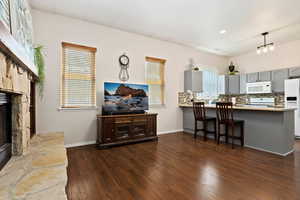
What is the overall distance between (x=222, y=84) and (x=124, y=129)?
470 centimetres

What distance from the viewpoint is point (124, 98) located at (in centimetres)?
362

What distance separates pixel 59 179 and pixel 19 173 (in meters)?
0.43

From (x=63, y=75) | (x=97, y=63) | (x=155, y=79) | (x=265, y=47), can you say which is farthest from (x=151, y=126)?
(x=265, y=47)

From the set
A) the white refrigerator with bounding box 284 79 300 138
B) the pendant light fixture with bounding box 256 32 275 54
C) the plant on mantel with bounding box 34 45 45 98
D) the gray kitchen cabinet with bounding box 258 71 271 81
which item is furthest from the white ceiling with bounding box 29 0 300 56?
the white refrigerator with bounding box 284 79 300 138

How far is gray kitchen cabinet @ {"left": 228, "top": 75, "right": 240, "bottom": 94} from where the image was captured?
19.3 feet

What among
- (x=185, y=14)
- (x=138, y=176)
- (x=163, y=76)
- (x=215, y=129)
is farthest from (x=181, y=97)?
(x=138, y=176)

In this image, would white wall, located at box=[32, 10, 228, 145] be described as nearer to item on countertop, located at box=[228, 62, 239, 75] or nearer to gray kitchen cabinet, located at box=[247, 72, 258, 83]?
item on countertop, located at box=[228, 62, 239, 75]

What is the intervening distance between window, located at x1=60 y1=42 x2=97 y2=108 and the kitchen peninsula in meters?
3.68

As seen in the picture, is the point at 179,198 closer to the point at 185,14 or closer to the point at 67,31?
the point at 185,14

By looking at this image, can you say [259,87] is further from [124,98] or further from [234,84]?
[124,98]

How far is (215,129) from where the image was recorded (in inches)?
157

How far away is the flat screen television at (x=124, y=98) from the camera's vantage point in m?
3.42

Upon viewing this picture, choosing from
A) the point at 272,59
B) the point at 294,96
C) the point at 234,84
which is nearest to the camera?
the point at 294,96

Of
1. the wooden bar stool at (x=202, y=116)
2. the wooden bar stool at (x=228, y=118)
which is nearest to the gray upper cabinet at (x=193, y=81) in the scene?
the wooden bar stool at (x=202, y=116)
